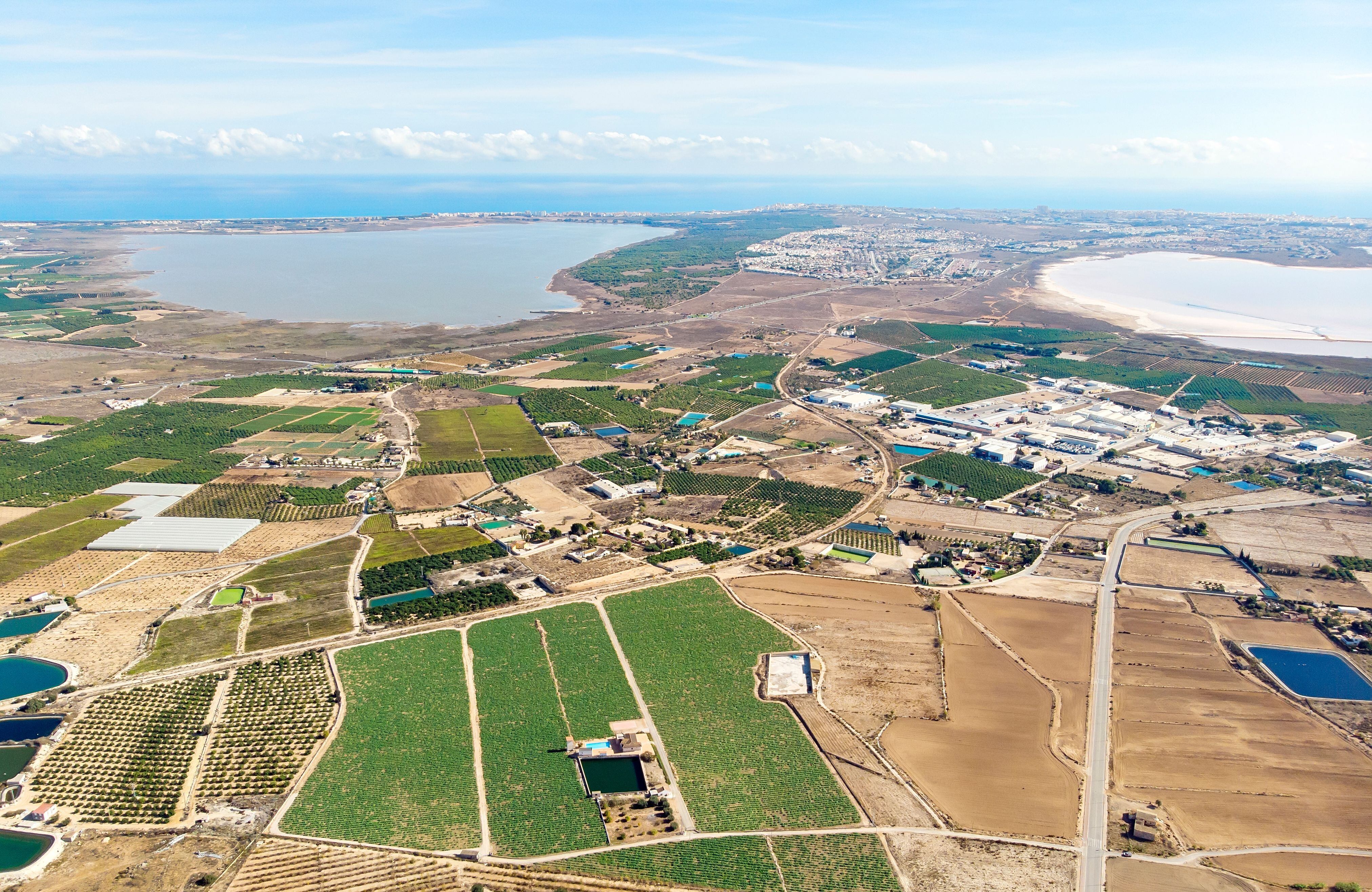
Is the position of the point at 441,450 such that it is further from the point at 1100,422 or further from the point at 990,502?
the point at 1100,422

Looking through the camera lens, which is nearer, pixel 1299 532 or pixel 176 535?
pixel 176 535

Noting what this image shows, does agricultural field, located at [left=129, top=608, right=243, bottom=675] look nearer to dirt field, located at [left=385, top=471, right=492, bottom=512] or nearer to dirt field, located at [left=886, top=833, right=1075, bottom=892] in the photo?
dirt field, located at [left=385, top=471, right=492, bottom=512]

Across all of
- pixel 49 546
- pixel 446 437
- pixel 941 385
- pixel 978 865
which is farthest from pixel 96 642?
pixel 941 385

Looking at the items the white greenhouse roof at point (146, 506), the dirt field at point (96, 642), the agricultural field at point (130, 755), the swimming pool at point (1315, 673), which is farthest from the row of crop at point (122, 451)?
the swimming pool at point (1315, 673)

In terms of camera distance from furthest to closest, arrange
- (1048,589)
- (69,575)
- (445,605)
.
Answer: (69,575) → (1048,589) → (445,605)

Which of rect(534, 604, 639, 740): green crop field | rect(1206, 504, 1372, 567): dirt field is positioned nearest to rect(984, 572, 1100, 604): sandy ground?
rect(1206, 504, 1372, 567): dirt field

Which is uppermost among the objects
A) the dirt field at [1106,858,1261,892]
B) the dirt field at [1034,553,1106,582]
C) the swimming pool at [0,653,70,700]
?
the dirt field at [1034,553,1106,582]

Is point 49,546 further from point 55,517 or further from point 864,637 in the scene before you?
point 864,637

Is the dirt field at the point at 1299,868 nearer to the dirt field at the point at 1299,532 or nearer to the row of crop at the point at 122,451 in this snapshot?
the dirt field at the point at 1299,532
